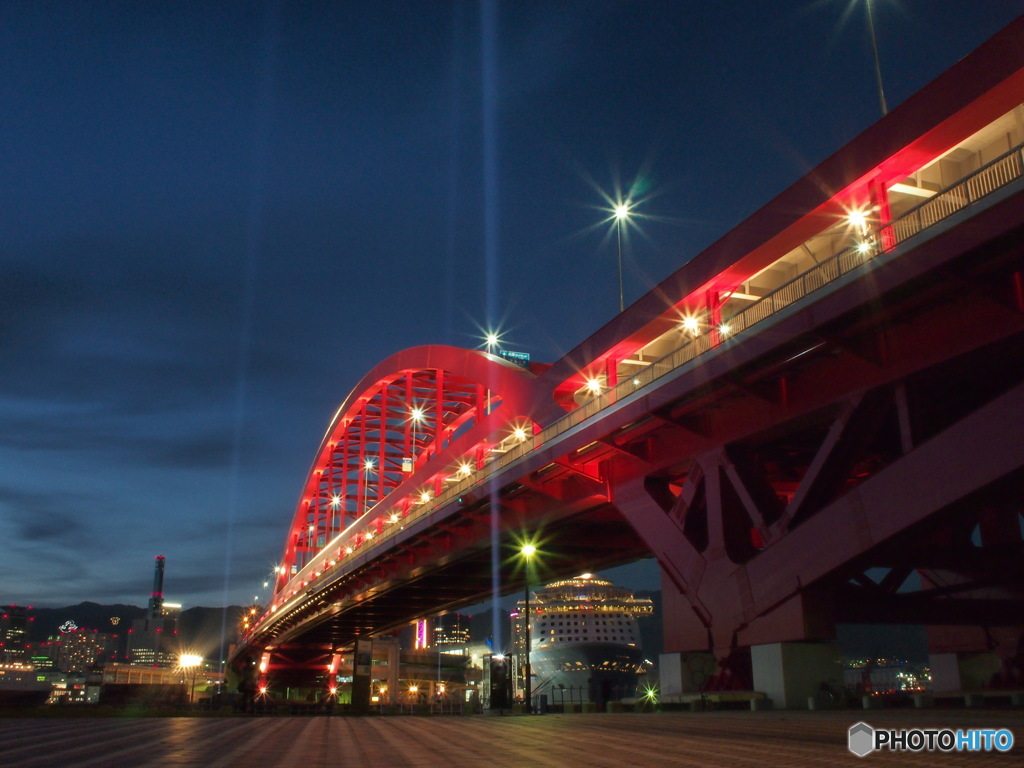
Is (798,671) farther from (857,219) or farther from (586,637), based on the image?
(586,637)

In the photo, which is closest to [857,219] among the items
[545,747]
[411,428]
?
[545,747]

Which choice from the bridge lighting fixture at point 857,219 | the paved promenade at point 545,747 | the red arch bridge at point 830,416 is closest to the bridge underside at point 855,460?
the red arch bridge at point 830,416

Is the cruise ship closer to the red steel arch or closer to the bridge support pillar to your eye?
the red steel arch

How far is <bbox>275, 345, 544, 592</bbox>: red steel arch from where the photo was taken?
43844 mm

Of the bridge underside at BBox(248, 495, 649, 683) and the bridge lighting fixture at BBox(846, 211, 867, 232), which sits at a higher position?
the bridge lighting fixture at BBox(846, 211, 867, 232)

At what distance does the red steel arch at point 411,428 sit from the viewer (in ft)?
144

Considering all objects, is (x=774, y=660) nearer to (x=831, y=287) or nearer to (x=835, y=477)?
(x=835, y=477)

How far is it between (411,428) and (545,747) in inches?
3005

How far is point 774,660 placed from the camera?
19547 millimetres

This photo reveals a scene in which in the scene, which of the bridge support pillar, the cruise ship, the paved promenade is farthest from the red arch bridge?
the cruise ship

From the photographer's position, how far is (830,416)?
2020cm

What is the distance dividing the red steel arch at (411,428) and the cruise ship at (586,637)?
19892 mm

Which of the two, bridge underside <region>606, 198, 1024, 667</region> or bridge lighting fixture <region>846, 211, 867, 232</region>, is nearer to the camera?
bridge underside <region>606, 198, 1024, 667</region>

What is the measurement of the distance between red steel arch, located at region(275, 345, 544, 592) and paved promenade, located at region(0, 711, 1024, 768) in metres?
21.5
